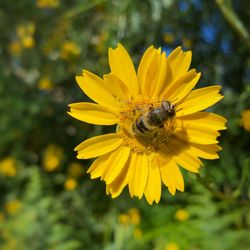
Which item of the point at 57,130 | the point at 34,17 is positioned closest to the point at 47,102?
the point at 57,130

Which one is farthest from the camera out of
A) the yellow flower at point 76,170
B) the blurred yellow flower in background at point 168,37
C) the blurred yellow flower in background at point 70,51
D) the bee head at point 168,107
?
the yellow flower at point 76,170

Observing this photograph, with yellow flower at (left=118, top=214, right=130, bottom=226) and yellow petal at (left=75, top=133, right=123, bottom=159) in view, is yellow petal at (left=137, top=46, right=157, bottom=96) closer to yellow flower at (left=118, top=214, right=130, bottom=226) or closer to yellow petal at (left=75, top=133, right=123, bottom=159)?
yellow petal at (left=75, top=133, right=123, bottom=159)

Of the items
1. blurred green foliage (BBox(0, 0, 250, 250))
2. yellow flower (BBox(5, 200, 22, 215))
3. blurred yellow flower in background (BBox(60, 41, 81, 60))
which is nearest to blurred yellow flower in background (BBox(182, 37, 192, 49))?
blurred green foliage (BBox(0, 0, 250, 250))

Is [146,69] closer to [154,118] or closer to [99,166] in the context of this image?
[154,118]

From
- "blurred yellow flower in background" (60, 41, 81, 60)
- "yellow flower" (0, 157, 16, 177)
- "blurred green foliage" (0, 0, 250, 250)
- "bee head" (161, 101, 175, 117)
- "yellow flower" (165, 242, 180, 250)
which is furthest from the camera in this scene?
"yellow flower" (0, 157, 16, 177)

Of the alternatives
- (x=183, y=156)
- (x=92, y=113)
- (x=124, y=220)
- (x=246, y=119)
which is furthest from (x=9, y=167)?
(x=183, y=156)

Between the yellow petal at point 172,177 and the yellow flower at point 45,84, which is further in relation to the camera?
the yellow flower at point 45,84

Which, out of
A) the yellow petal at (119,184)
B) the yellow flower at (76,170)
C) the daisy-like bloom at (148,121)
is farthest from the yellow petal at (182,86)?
the yellow flower at (76,170)

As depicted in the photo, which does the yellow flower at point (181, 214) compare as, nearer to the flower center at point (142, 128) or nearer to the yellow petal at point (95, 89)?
the flower center at point (142, 128)
